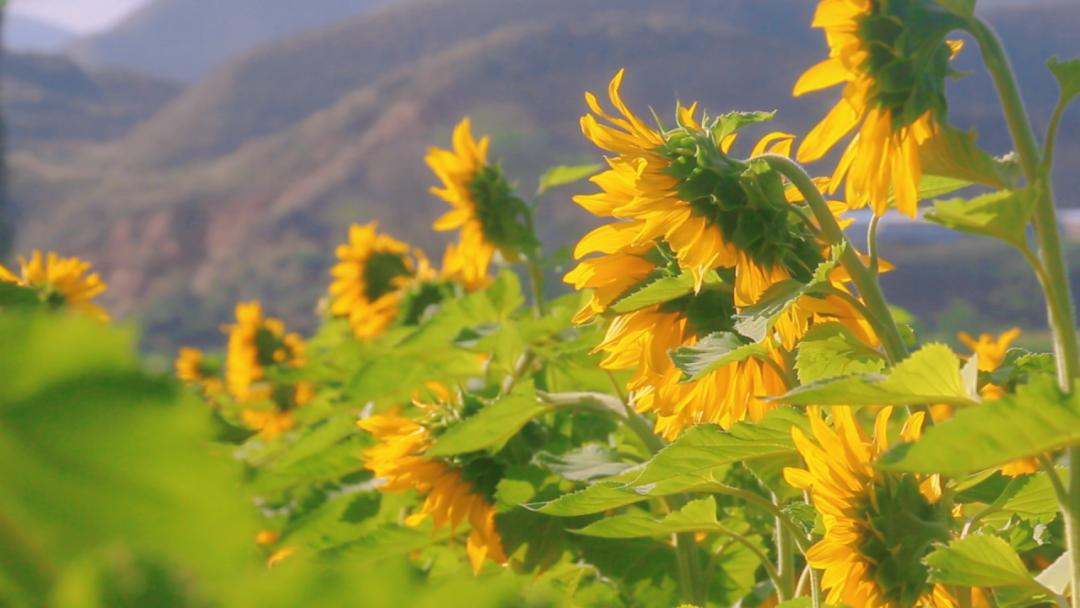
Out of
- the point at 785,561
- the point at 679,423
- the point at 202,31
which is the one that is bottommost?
the point at 785,561

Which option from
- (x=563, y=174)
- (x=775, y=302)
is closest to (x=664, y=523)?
(x=775, y=302)

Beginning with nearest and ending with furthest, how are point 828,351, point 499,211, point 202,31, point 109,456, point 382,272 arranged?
point 109,456 < point 828,351 < point 499,211 < point 382,272 < point 202,31

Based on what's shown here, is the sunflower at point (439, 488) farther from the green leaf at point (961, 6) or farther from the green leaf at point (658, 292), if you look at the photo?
the green leaf at point (961, 6)

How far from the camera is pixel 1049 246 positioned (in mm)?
490

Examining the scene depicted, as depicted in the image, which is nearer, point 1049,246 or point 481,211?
point 1049,246

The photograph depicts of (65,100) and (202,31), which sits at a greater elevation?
(202,31)

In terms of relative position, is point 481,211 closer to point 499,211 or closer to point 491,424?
A: point 499,211

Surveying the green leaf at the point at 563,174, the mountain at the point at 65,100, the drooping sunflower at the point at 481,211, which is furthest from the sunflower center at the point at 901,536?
the mountain at the point at 65,100

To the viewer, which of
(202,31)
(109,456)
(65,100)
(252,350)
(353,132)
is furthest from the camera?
(202,31)

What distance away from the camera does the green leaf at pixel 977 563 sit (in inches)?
19.2

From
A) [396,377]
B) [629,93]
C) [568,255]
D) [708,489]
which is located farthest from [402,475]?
[629,93]

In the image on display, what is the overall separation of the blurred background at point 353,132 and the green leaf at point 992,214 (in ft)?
30.0

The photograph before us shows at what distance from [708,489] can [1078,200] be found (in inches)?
505

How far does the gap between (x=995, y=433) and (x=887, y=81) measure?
0.71 ft
